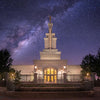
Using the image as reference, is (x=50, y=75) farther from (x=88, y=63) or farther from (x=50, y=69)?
(x=88, y=63)

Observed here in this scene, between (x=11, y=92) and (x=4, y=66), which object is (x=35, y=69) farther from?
(x=11, y=92)

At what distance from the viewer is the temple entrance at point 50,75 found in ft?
119

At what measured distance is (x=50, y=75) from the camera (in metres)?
36.8

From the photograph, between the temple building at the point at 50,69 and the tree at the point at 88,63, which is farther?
the temple building at the point at 50,69

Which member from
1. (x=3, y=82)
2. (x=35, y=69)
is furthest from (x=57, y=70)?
(x=3, y=82)

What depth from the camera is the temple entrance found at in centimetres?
3638

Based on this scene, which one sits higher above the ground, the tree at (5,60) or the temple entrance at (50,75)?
the tree at (5,60)

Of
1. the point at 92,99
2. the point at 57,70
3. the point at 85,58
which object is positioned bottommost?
the point at 92,99

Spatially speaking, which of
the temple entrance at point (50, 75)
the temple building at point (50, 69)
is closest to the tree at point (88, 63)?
the temple building at point (50, 69)

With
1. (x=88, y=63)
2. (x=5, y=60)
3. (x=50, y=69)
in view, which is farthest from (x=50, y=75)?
(x=5, y=60)

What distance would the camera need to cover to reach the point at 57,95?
15.0 meters

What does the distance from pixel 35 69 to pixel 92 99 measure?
24.7m

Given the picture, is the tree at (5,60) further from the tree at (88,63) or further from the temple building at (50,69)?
the tree at (88,63)

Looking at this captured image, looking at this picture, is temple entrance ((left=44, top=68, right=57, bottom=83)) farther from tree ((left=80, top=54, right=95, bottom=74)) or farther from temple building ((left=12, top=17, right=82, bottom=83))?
tree ((left=80, top=54, right=95, bottom=74))
